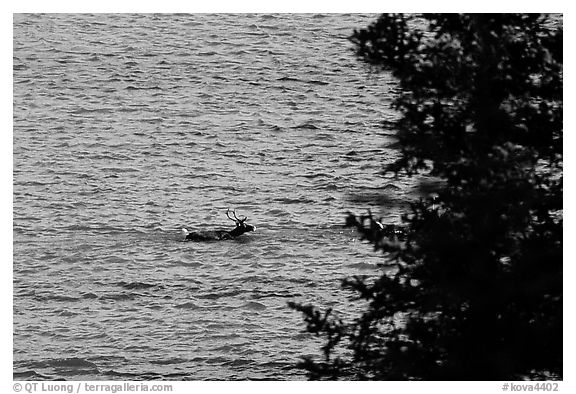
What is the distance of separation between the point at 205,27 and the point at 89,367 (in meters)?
3.96

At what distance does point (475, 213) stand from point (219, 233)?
21.6 feet

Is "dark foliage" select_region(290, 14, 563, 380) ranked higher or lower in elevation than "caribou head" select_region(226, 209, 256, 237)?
higher

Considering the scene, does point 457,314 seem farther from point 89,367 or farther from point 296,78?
point 296,78

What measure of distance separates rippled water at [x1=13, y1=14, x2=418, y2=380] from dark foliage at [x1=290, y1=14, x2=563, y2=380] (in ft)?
11.9

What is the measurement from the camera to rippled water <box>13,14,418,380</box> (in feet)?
34.8

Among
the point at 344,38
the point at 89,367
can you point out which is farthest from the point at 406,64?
the point at 344,38

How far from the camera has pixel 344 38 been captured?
1087cm

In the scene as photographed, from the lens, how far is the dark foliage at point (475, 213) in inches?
230

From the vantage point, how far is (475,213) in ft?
19.0

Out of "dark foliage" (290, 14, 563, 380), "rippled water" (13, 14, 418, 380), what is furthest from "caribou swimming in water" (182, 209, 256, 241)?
"dark foliage" (290, 14, 563, 380)

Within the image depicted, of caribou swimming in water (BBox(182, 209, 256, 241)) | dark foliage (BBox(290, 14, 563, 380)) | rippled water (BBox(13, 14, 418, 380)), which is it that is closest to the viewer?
dark foliage (BBox(290, 14, 563, 380))

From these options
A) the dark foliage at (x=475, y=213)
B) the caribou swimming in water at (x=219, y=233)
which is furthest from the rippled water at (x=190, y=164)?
the dark foliage at (x=475, y=213)

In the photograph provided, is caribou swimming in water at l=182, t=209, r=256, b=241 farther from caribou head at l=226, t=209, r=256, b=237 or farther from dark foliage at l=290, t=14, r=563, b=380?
dark foliage at l=290, t=14, r=563, b=380

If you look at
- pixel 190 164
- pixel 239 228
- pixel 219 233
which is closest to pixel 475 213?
pixel 239 228
